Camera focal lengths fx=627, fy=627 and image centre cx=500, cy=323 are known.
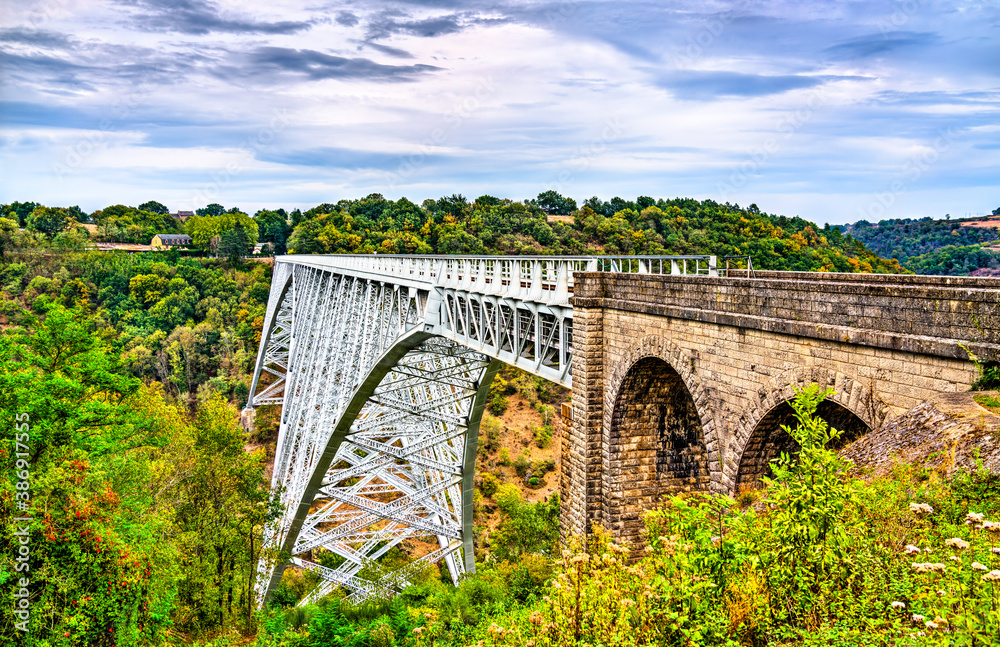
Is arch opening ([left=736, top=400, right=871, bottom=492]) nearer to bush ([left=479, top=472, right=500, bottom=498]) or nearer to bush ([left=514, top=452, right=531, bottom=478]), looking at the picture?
bush ([left=479, top=472, right=500, bottom=498])

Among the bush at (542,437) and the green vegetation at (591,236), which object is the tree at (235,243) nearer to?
the green vegetation at (591,236)

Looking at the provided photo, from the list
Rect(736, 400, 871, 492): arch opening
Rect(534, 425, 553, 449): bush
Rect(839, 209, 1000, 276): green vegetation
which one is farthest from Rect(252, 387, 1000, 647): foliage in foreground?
Rect(534, 425, 553, 449): bush

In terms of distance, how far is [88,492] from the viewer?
13.6m

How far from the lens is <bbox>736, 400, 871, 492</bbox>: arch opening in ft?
27.9

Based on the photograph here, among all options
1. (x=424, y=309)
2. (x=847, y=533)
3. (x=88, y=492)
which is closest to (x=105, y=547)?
(x=88, y=492)

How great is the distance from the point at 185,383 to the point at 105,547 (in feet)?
172

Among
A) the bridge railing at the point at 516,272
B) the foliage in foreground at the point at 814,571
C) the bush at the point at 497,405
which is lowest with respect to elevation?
the bush at the point at 497,405

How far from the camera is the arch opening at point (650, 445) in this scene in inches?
459

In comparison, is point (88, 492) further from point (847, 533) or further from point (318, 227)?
point (318, 227)

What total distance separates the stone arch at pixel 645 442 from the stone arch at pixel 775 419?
98.5 inches

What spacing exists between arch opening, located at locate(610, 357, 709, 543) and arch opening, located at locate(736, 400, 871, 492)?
257cm

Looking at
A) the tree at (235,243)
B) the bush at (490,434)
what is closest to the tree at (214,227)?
the tree at (235,243)

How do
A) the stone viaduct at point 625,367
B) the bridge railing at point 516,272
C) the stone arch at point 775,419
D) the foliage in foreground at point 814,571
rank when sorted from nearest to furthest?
1. the foliage in foreground at point 814,571
2. the stone viaduct at point 625,367
3. the stone arch at point 775,419
4. the bridge railing at point 516,272

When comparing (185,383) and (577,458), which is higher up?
(577,458)
